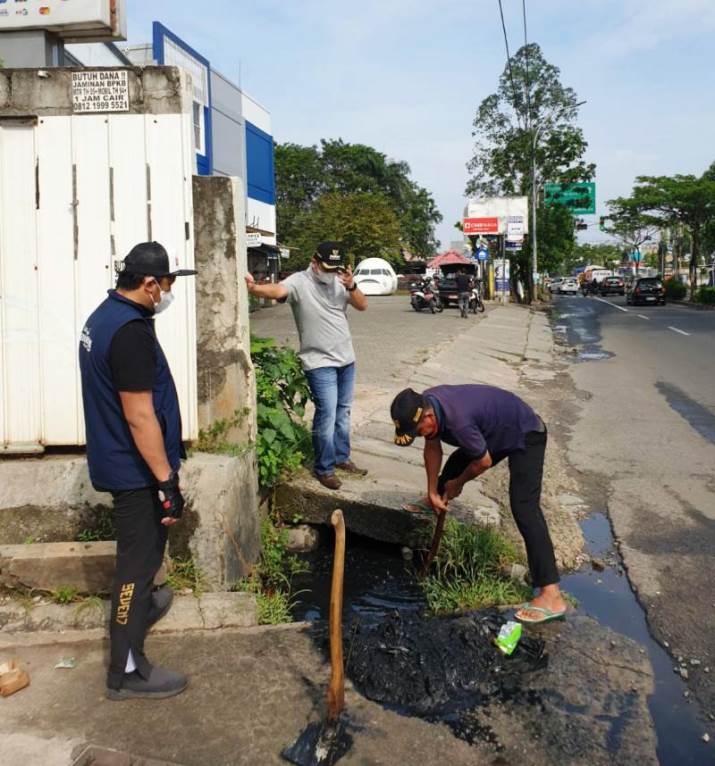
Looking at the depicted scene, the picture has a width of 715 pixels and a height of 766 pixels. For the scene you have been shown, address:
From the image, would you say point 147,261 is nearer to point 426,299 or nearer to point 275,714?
point 275,714

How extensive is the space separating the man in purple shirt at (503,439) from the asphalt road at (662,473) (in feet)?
2.16

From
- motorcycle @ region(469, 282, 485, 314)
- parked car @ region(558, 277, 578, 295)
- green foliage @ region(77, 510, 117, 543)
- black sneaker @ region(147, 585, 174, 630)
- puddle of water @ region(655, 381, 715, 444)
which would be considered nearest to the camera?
black sneaker @ region(147, 585, 174, 630)

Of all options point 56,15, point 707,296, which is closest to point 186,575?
point 56,15

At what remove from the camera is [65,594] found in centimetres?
388

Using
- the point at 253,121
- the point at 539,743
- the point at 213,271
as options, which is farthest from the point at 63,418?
the point at 253,121

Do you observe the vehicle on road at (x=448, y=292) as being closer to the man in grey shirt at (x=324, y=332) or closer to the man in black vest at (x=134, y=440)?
the man in grey shirt at (x=324, y=332)

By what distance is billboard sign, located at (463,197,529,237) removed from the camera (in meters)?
33.5

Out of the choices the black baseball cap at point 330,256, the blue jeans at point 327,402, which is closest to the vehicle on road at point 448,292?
the blue jeans at point 327,402

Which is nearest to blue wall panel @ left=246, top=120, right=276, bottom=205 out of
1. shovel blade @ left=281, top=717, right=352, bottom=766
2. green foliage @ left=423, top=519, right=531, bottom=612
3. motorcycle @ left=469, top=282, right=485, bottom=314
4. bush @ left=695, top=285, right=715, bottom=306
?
motorcycle @ left=469, top=282, right=485, bottom=314

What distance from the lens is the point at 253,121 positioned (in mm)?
27406

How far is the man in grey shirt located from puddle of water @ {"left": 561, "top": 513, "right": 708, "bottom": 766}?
69.6 inches

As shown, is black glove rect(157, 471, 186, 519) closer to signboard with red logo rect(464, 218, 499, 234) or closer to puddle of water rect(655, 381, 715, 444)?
puddle of water rect(655, 381, 715, 444)

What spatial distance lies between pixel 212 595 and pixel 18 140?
271 centimetres

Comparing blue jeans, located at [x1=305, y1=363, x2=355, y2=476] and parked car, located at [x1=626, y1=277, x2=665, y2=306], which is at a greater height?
parked car, located at [x1=626, y1=277, x2=665, y2=306]
